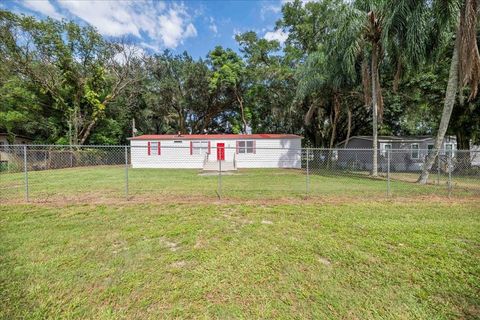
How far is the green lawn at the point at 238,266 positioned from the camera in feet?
7.57

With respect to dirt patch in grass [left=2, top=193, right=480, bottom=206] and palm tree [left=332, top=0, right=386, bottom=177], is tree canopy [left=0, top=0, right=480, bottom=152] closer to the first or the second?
palm tree [left=332, top=0, right=386, bottom=177]

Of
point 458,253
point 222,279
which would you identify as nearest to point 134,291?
point 222,279

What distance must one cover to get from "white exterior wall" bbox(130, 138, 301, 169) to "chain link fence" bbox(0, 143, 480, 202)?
75mm

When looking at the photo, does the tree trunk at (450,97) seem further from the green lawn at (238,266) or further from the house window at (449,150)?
the green lawn at (238,266)

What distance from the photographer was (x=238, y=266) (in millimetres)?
3064

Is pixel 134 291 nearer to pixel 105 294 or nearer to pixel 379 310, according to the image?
pixel 105 294

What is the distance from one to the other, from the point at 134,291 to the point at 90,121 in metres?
23.8

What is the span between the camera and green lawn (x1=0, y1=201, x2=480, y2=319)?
2.31 metres

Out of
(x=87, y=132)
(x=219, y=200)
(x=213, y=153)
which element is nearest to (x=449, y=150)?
(x=219, y=200)

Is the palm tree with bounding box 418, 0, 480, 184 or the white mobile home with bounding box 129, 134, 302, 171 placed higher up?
the palm tree with bounding box 418, 0, 480, 184

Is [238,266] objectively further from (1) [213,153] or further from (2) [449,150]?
(1) [213,153]

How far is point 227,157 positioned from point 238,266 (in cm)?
1559

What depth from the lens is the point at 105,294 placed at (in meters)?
2.49

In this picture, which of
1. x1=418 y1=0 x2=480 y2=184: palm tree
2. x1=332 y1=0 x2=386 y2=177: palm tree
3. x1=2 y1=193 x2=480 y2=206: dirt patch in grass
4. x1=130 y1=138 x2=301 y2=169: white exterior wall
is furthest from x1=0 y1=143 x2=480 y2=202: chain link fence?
x1=332 y1=0 x2=386 y2=177: palm tree
